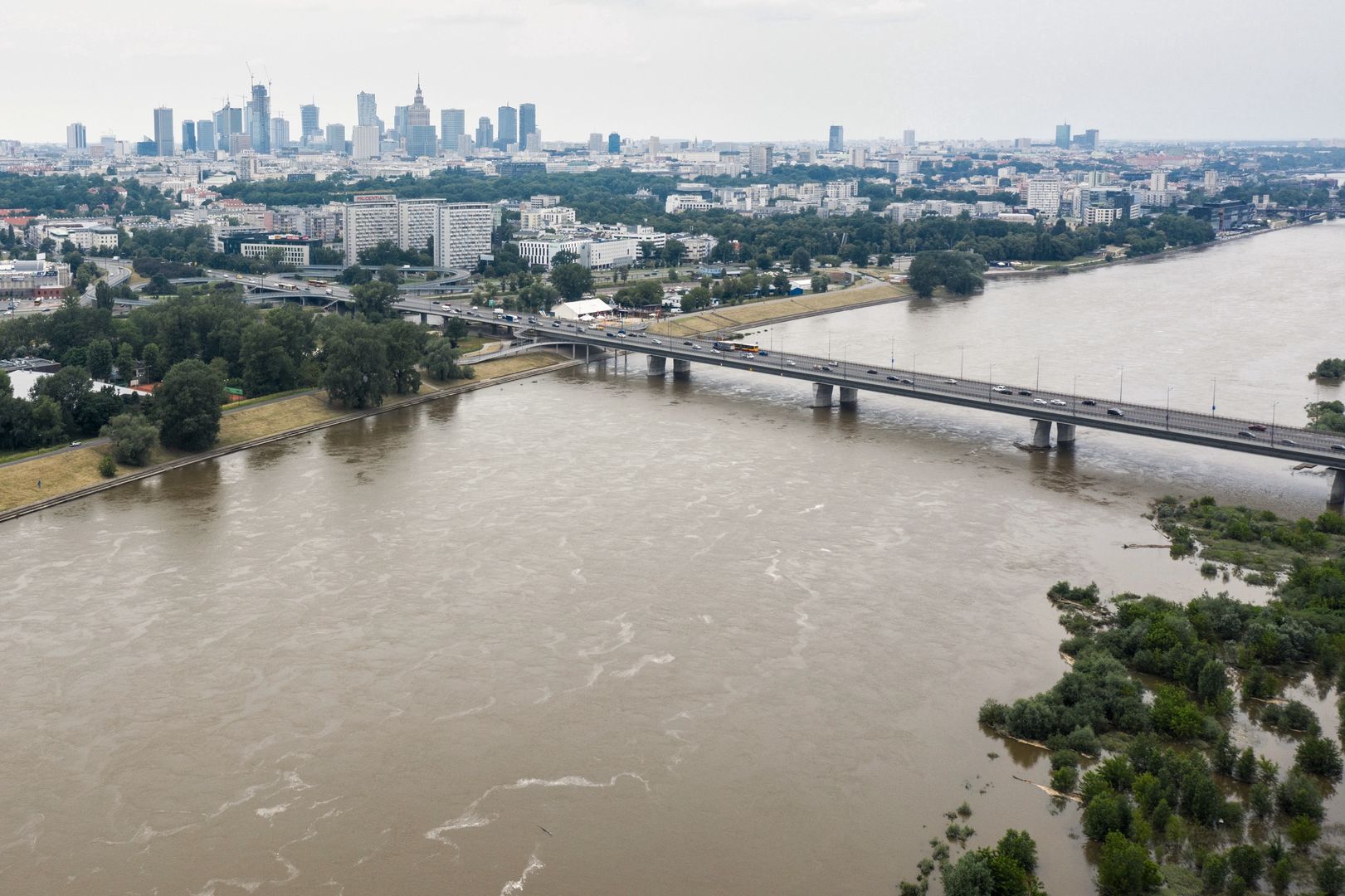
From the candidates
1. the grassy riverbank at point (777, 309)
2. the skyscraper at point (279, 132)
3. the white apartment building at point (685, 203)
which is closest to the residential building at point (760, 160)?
the white apartment building at point (685, 203)

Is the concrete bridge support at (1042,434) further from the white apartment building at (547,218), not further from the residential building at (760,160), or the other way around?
the residential building at (760,160)

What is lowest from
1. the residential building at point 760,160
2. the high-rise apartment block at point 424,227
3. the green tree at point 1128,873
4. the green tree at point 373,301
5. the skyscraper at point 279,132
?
the green tree at point 1128,873

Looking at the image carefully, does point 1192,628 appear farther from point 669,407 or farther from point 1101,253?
point 1101,253

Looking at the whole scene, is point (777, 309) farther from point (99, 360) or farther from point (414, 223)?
point (99, 360)

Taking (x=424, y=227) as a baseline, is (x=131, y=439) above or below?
below

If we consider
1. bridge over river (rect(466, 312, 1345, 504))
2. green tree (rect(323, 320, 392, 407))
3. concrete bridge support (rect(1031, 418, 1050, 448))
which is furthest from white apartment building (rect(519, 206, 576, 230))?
concrete bridge support (rect(1031, 418, 1050, 448))

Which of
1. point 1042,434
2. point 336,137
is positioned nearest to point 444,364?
point 1042,434

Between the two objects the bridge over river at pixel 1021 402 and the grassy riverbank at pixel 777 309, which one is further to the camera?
the grassy riverbank at pixel 777 309
